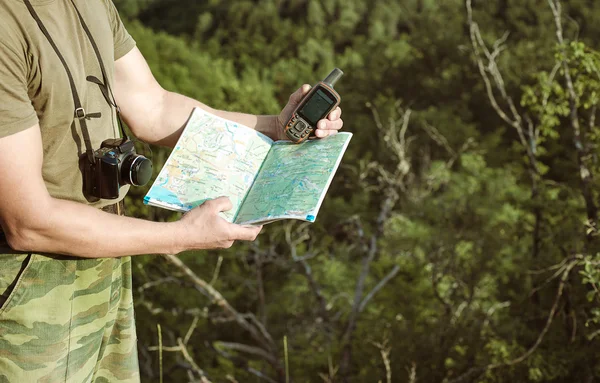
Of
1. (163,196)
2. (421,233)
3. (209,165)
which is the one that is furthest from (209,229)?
(421,233)

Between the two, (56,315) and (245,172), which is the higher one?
(245,172)

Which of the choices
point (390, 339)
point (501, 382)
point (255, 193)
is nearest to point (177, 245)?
point (255, 193)

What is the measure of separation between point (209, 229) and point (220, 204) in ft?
0.31

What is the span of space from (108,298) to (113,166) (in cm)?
44

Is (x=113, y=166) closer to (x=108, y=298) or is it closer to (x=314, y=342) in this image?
(x=108, y=298)

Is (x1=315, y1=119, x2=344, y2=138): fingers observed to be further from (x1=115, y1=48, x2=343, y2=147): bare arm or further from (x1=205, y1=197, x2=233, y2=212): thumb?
(x1=205, y1=197, x2=233, y2=212): thumb

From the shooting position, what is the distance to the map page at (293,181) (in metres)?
2.01

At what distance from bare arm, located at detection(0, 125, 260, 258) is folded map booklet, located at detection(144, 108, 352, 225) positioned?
13cm

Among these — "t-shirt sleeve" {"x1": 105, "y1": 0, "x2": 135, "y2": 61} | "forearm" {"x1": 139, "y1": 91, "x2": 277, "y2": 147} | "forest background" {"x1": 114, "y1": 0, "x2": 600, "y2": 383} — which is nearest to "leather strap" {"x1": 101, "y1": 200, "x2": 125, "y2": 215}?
"forearm" {"x1": 139, "y1": 91, "x2": 277, "y2": 147}

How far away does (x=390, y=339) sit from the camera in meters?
5.75

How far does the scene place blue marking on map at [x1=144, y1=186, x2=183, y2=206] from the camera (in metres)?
2.12

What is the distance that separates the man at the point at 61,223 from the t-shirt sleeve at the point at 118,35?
0.01 metres

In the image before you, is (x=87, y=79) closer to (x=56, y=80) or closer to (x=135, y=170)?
(x=56, y=80)

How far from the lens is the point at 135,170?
6.60 feet
